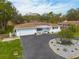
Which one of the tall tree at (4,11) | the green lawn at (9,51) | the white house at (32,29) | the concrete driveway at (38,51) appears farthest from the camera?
the tall tree at (4,11)

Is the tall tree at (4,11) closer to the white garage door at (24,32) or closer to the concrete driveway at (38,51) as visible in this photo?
the white garage door at (24,32)

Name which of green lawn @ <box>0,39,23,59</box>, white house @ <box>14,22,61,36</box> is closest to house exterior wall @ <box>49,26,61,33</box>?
white house @ <box>14,22,61,36</box>

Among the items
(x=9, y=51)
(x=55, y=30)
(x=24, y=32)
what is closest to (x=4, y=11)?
(x=24, y=32)

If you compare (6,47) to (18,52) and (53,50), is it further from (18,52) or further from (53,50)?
Result: (53,50)

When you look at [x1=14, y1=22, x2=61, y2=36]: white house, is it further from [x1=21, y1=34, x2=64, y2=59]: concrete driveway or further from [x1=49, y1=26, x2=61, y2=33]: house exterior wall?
[x1=21, y1=34, x2=64, y2=59]: concrete driveway

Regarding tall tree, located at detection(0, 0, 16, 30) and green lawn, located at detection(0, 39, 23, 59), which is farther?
tall tree, located at detection(0, 0, 16, 30)

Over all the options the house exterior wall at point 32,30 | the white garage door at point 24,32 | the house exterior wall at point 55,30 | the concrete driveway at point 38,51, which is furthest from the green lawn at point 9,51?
the house exterior wall at point 55,30

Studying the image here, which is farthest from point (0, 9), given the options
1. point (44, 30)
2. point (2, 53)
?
point (2, 53)

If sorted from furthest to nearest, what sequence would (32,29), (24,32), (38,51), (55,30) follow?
(55,30) < (32,29) < (24,32) < (38,51)

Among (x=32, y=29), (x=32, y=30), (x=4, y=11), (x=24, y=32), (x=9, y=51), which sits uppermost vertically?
(x=4, y=11)

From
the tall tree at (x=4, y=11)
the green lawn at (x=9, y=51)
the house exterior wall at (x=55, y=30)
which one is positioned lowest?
the green lawn at (x=9, y=51)

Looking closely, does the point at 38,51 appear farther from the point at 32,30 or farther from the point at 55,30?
the point at 55,30
